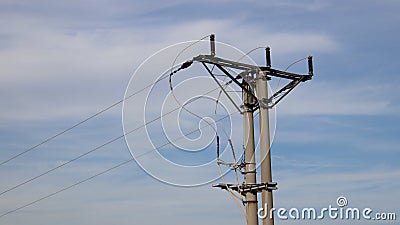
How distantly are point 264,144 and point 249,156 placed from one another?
2.71ft

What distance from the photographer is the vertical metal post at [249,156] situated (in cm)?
3131

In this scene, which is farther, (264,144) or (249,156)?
(249,156)

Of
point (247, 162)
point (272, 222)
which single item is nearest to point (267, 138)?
point (247, 162)

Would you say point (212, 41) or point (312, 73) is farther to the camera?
point (312, 73)

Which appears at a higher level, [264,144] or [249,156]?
[264,144]

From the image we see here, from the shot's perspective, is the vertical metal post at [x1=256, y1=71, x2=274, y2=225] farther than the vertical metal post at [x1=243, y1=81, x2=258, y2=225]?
No

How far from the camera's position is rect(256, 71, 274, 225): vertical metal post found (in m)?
31.1

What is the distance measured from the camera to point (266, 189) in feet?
102

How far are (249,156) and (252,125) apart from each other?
4.38 ft

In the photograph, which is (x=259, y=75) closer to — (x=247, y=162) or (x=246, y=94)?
(x=246, y=94)

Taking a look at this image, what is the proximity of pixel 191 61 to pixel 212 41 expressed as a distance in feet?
3.94

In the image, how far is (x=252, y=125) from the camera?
106 ft

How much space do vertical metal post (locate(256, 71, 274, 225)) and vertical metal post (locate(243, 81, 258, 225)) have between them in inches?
15.8

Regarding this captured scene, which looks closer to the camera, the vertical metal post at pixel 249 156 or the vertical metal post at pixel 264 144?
the vertical metal post at pixel 264 144
